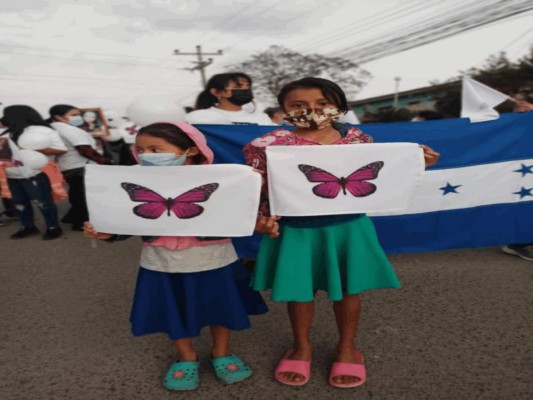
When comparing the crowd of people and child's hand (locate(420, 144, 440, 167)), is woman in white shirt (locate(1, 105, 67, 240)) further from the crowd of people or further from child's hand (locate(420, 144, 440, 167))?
child's hand (locate(420, 144, 440, 167))

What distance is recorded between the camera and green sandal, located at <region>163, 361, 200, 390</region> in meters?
1.89

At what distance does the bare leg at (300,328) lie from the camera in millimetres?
1880

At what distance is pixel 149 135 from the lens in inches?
66.6

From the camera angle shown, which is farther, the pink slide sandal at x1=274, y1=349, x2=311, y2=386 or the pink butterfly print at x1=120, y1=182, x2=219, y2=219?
the pink slide sandal at x1=274, y1=349, x2=311, y2=386

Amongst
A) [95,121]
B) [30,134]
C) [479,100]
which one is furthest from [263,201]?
[95,121]

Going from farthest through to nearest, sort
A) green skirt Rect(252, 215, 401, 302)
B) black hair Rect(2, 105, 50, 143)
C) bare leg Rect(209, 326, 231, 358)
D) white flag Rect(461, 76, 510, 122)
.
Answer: black hair Rect(2, 105, 50, 143), white flag Rect(461, 76, 510, 122), bare leg Rect(209, 326, 231, 358), green skirt Rect(252, 215, 401, 302)

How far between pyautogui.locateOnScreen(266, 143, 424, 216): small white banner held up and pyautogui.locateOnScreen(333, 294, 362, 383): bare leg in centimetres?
45

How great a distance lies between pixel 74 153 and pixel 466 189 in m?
4.11

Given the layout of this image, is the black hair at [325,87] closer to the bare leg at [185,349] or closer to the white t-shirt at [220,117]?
the bare leg at [185,349]

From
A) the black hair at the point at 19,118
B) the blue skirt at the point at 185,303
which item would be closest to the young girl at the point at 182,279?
the blue skirt at the point at 185,303

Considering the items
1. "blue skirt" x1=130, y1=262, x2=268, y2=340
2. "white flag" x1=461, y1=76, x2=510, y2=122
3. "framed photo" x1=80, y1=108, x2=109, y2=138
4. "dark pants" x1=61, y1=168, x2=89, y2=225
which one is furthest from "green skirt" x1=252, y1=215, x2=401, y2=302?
"framed photo" x1=80, y1=108, x2=109, y2=138

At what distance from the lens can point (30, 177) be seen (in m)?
4.64

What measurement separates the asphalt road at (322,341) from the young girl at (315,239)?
1.25ft

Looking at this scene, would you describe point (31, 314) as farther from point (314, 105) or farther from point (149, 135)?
point (314, 105)
